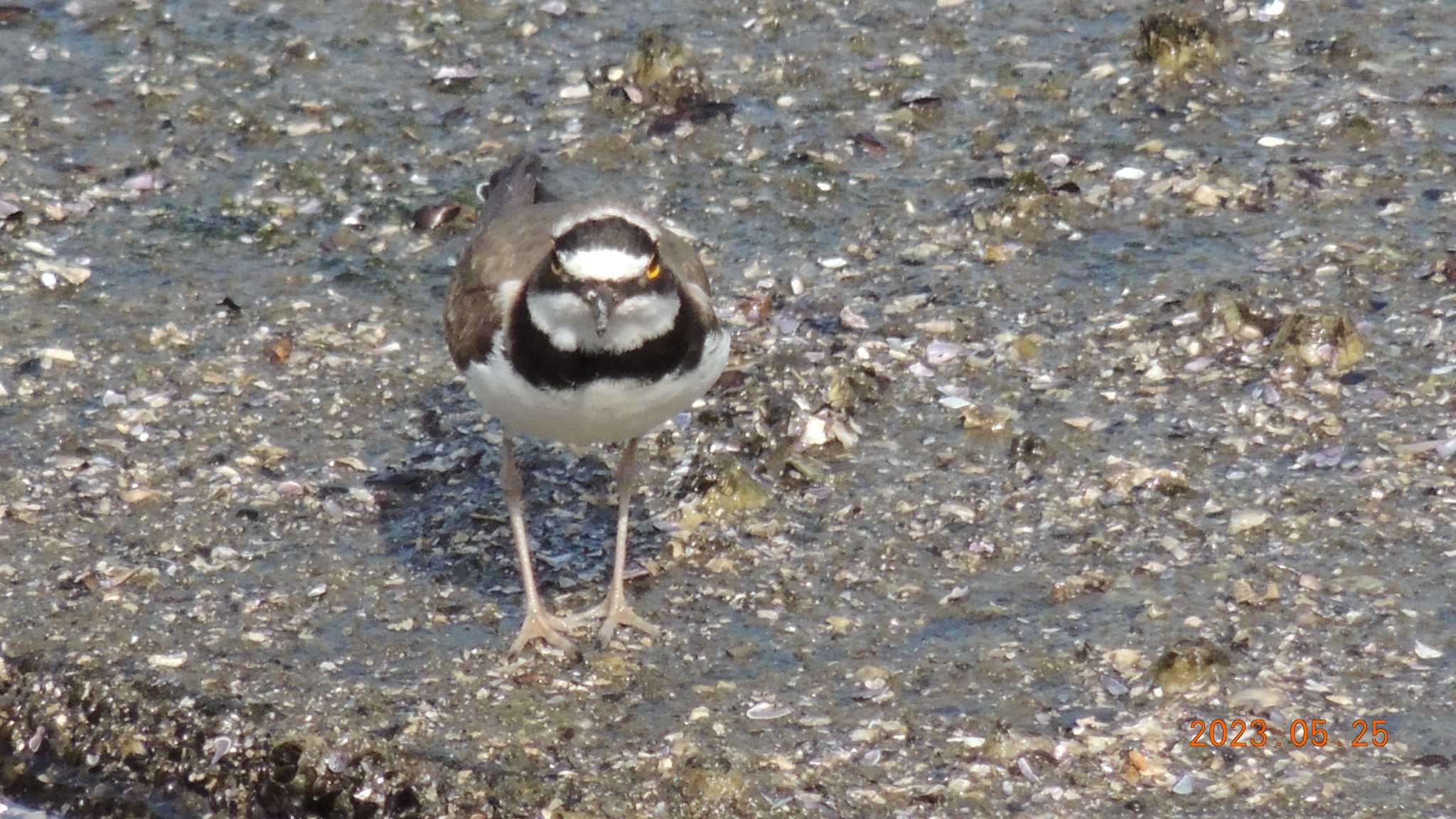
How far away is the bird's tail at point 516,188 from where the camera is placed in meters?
6.45

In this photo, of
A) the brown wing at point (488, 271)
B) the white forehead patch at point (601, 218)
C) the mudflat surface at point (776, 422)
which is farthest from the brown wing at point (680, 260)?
the mudflat surface at point (776, 422)

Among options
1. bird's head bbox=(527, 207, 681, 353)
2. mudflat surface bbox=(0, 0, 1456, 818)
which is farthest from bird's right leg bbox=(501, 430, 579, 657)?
bird's head bbox=(527, 207, 681, 353)

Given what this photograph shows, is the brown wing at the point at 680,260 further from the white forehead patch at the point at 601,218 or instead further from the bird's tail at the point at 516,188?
the bird's tail at the point at 516,188

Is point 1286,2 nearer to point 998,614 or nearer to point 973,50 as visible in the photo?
point 973,50

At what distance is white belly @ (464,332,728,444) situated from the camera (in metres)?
5.11

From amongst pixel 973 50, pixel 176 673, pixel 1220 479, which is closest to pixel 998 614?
pixel 1220 479

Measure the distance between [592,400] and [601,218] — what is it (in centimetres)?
53

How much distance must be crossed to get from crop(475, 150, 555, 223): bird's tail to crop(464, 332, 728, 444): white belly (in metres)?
1.15

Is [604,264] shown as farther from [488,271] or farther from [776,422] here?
[776,422]

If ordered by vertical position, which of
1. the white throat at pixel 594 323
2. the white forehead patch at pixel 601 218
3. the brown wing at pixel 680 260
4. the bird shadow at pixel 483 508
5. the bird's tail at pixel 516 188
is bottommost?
the bird shadow at pixel 483 508

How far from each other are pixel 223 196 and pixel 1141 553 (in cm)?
452
